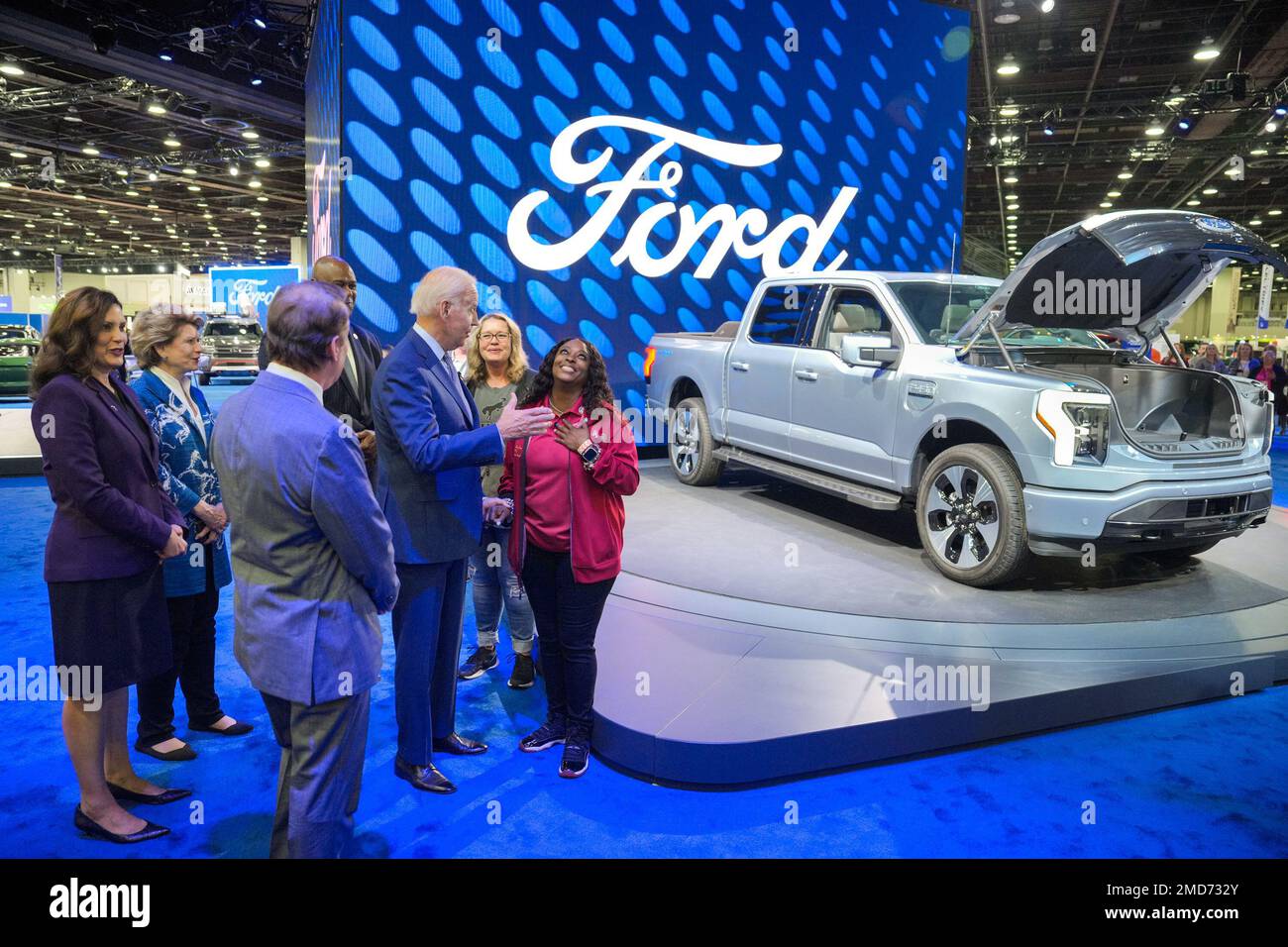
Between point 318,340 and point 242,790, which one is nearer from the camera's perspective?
point 318,340

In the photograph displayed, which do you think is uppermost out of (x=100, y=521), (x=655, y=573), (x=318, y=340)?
(x=318, y=340)

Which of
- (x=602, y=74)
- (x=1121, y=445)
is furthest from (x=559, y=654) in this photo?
(x=602, y=74)

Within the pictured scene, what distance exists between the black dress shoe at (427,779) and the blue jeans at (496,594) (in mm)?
1025

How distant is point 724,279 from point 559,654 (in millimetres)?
7256

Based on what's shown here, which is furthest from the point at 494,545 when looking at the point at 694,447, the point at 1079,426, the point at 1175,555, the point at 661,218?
the point at 661,218

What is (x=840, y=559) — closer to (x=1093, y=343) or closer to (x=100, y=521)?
(x=1093, y=343)

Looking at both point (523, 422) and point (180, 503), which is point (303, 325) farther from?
point (180, 503)

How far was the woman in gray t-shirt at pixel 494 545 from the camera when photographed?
165 inches

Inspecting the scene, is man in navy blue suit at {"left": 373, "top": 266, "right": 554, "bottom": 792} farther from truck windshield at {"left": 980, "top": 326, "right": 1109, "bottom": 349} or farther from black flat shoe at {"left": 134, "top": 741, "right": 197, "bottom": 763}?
truck windshield at {"left": 980, "top": 326, "right": 1109, "bottom": 349}

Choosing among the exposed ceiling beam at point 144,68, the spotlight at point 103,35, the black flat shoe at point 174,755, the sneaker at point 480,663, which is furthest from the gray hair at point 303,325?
the exposed ceiling beam at point 144,68

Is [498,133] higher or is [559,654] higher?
[498,133]

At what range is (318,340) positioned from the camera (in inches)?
87.0

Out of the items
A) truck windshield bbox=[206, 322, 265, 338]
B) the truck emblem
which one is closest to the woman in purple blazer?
the truck emblem

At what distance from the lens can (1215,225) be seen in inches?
187
